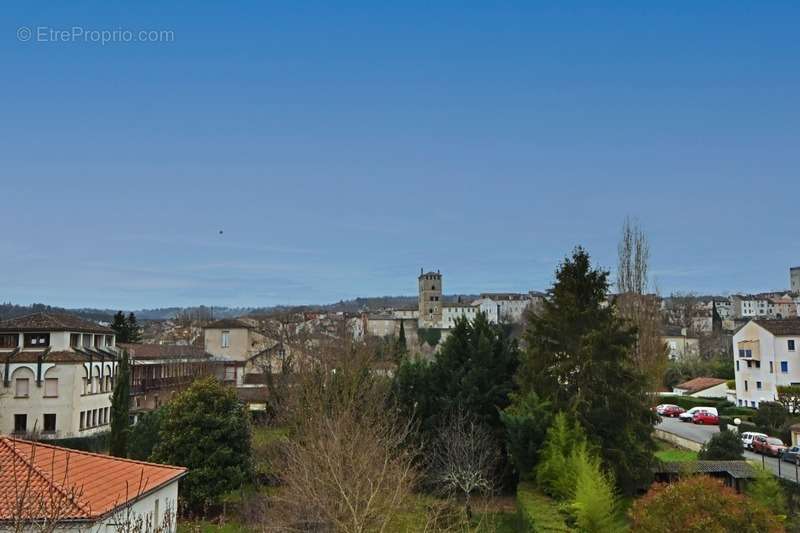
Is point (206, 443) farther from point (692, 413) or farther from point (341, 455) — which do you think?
point (692, 413)

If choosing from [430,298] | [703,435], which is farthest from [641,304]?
[430,298]

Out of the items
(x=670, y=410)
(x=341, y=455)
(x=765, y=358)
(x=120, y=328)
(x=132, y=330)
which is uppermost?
(x=120, y=328)

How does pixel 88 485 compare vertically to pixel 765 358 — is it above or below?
below

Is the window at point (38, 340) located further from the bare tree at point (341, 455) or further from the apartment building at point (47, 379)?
the bare tree at point (341, 455)

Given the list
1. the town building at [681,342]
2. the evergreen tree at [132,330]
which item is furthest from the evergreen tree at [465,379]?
the town building at [681,342]

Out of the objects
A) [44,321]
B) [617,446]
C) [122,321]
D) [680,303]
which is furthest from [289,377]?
[680,303]

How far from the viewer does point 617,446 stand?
2100 cm

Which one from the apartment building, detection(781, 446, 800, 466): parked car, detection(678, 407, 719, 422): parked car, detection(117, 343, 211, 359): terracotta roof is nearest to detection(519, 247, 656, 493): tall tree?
detection(781, 446, 800, 466): parked car

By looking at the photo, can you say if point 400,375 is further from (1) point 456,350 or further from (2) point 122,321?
(2) point 122,321

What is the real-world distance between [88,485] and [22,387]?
98.7ft

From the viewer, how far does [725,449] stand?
27.7 m

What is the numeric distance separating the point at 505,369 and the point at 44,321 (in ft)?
98.3

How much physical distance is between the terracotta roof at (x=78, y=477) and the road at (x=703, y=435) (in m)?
23.4

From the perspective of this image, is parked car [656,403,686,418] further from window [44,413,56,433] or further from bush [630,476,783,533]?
window [44,413,56,433]
